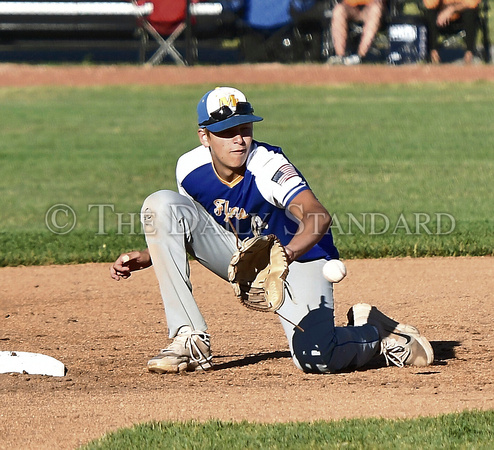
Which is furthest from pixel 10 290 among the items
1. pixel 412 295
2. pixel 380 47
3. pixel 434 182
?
pixel 380 47

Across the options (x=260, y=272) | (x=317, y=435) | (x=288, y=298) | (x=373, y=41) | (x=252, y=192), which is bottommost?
(x=317, y=435)

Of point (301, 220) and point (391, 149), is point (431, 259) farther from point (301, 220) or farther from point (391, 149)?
point (391, 149)

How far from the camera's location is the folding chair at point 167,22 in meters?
18.0

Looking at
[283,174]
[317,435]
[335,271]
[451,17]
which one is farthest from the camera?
[451,17]

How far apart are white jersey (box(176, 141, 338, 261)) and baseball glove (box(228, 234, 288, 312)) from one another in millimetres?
298

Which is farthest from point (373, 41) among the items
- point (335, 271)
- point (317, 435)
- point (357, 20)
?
point (317, 435)

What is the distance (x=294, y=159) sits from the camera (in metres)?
11.8

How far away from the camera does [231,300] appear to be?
657 centimetres

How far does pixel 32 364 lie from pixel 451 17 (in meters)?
14.3

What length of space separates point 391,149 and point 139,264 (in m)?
7.86

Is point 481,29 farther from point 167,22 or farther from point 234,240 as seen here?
point 234,240

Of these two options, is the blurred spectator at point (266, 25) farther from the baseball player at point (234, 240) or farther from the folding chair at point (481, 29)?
the baseball player at point (234, 240)

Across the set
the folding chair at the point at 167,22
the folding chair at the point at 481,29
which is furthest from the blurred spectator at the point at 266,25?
the folding chair at the point at 481,29

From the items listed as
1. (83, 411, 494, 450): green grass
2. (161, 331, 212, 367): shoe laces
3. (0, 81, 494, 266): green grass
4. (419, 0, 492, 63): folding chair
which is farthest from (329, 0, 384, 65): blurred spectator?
(83, 411, 494, 450): green grass
